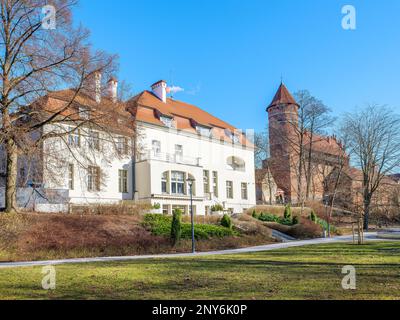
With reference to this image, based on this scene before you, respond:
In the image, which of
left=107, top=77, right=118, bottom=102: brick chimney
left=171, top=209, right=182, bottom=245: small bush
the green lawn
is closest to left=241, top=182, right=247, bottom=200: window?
left=171, top=209, right=182, bottom=245: small bush

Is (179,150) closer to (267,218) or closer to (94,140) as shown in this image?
(267,218)

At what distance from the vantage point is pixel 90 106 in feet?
64.6

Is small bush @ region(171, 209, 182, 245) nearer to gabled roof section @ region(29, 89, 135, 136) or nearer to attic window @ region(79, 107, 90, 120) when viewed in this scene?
gabled roof section @ region(29, 89, 135, 136)

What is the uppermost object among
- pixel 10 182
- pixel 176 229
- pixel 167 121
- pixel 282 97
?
pixel 282 97

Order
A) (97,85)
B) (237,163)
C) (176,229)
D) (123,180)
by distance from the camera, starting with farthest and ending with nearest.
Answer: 1. (237,163)
2. (123,180)
3. (176,229)
4. (97,85)

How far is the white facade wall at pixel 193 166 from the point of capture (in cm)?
3268

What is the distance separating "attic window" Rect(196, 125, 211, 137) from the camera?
134ft

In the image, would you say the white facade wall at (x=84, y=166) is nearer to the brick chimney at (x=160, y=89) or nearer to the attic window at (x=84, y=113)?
the attic window at (x=84, y=113)

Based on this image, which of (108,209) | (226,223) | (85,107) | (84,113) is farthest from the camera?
(226,223)

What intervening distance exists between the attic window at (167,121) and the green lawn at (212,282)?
26934 millimetres

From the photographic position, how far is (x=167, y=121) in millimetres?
37781

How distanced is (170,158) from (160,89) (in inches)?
387

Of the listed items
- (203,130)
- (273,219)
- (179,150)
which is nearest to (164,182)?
(179,150)

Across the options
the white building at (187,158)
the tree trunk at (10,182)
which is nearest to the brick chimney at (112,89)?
the tree trunk at (10,182)
